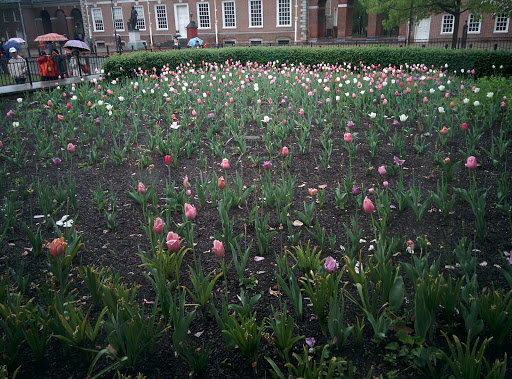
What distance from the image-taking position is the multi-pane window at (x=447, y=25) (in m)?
28.2

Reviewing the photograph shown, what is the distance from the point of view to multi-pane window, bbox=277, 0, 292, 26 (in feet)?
107

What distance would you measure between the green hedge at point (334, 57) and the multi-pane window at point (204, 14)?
71.8 ft

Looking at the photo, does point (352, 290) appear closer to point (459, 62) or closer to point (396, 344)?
point (396, 344)

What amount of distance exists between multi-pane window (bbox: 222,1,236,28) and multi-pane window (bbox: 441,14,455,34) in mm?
16428

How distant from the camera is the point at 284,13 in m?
32.8

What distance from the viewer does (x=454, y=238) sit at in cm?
308

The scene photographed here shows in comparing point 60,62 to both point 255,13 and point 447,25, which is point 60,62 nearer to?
point 255,13

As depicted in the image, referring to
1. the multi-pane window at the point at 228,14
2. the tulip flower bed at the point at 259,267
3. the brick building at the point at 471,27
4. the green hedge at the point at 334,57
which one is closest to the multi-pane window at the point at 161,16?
the multi-pane window at the point at 228,14

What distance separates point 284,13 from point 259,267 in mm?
33512

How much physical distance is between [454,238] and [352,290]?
1.07 metres

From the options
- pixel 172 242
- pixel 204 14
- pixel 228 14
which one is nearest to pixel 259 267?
pixel 172 242

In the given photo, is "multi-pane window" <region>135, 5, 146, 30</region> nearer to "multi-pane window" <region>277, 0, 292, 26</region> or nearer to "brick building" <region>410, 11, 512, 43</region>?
"multi-pane window" <region>277, 0, 292, 26</region>

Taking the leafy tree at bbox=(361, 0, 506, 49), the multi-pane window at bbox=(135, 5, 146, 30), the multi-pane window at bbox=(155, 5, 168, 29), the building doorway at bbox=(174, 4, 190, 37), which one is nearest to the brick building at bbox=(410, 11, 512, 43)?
the leafy tree at bbox=(361, 0, 506, 49)

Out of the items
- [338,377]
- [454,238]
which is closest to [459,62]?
[454,238]
